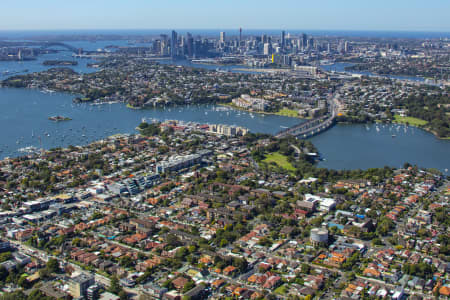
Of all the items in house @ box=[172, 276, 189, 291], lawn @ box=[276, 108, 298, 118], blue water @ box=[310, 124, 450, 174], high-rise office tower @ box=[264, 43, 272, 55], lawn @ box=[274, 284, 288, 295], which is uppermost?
high-rise office tower @ box=[264, 43, 272, 55]

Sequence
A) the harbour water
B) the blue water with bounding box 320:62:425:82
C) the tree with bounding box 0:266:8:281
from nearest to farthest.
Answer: the tree with bounding box 0:266:8:281, the harbour water, the blue water with bounding box 320:62:425:82

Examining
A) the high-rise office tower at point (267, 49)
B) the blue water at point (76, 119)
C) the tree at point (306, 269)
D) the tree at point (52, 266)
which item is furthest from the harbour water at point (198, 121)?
the high-rise office tower at point (267, 49)

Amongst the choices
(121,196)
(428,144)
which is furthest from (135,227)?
(428,144)

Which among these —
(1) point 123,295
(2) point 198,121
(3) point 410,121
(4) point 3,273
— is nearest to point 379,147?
(3) point 410,121

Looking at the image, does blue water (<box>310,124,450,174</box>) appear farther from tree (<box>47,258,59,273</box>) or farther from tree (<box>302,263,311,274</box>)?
tree (<box>47,258,59,273</box>)

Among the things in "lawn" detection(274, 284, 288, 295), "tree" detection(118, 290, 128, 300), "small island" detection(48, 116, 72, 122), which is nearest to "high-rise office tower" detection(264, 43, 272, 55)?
"small island" detection(48, 116, 72, 122)

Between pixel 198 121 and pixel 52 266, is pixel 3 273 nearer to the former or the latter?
pixel 52 266

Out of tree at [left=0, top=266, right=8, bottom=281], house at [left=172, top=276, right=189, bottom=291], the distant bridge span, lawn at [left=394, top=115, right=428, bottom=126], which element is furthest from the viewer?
lawn at [left=394, top=115, right=428, bottom=126]
